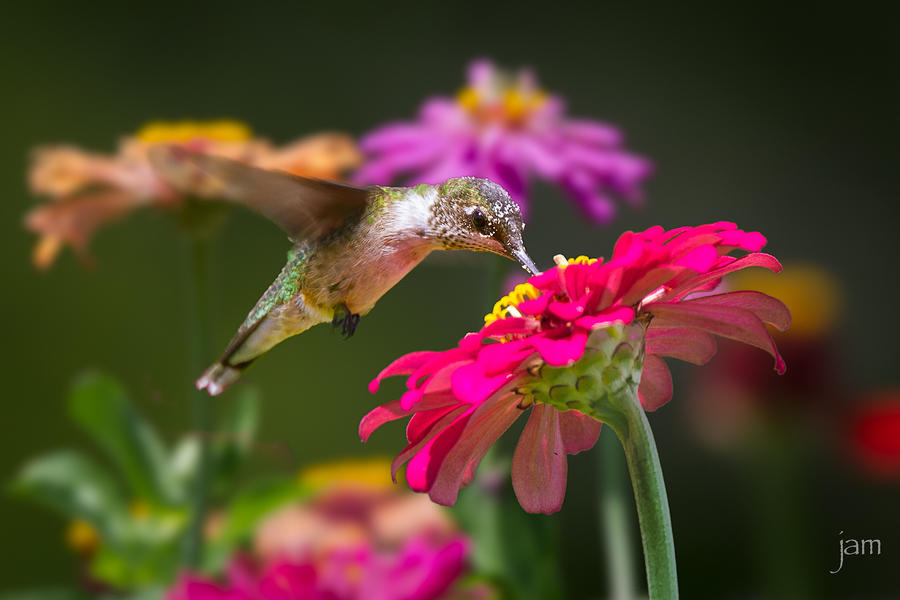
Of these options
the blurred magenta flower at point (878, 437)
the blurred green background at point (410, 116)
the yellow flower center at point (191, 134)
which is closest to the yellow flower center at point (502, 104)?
the yellow flower center at point (191, 134)

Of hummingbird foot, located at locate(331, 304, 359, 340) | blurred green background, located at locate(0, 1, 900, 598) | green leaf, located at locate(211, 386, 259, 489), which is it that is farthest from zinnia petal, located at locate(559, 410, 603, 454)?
blurred green background, located at locate(0, 1, 900, 598)

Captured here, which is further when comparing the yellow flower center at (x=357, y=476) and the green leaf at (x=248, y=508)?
the yellow flower center at (x=357, y=476)

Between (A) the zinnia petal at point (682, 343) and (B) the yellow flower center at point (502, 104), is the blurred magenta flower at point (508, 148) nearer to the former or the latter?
(B) the yellow flower center at point (502, 104)

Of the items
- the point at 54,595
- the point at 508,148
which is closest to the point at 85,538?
the point at 54,595

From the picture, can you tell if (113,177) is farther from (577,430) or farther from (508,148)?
(577,430)

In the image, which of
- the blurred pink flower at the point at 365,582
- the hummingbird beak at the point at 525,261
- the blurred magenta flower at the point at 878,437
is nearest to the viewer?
the hummingbird beak at the point at 525,261

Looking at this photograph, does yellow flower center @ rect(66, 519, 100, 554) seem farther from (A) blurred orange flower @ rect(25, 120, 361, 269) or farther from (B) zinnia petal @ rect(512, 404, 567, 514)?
(B) zinnia petal @ rect(512, 404, 567, 514)

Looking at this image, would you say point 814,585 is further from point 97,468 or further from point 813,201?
point 97,468
